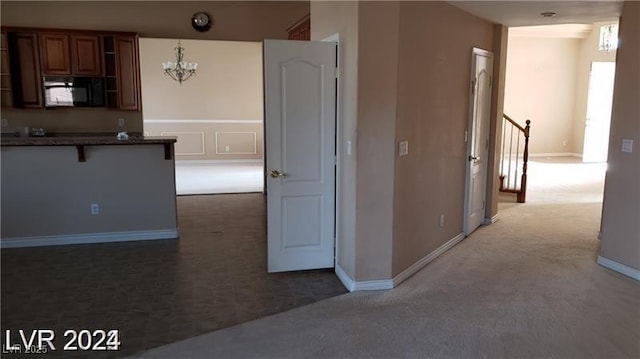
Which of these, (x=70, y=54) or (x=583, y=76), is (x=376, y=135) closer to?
(x=70, y=54)

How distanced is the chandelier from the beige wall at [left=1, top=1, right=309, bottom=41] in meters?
2.20

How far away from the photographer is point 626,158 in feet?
13.0

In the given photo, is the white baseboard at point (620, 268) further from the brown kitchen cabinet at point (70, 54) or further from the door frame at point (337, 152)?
the brown kitchen cabinet at point (70, 54)

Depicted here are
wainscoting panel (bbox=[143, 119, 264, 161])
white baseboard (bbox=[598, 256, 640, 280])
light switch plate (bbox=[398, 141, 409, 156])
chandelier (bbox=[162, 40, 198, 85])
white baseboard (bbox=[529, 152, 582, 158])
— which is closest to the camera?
light switch plate (bbox=[398, 141, 409, 156])

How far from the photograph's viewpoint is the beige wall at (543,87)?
36.2 feet

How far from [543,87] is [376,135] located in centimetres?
918

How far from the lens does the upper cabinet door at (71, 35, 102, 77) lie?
6566 millimetres

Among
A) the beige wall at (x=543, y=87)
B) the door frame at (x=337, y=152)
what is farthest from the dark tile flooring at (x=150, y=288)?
the beige wall at (x=543, y=87)

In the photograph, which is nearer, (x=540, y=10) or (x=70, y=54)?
(x=540, y=10)

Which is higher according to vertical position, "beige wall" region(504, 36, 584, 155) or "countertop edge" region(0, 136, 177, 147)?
"beige wall" region(504, 36, 584, 155)

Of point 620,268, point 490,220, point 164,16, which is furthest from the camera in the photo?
point 164,16

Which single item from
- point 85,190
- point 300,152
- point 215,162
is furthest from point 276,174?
point 215,162

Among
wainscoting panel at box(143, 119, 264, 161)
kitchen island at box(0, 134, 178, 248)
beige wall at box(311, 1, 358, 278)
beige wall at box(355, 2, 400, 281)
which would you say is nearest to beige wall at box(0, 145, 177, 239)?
kitchen island at box(0, 134, 178, 248)

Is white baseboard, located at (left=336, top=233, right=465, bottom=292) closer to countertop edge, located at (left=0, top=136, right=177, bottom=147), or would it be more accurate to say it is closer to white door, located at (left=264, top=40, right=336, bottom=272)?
white door, located at (left=264, top=40, right=336, bottom=272)
